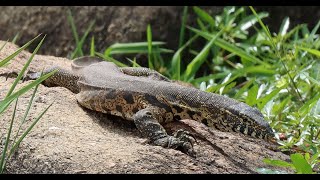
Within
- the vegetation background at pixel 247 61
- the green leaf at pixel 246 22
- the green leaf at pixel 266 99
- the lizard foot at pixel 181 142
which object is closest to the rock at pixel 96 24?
the vegetation background at pixel 247 61

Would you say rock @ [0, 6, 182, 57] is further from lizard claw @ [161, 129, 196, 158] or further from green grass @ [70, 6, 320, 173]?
lizard claw @ [161, 129, 196, 158]

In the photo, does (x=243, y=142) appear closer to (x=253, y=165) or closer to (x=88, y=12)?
(x=253, y=165)

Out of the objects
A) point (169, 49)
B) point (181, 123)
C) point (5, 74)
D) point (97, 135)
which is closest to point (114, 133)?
point (97, 135)

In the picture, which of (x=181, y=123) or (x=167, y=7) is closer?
(x=181, y=123)

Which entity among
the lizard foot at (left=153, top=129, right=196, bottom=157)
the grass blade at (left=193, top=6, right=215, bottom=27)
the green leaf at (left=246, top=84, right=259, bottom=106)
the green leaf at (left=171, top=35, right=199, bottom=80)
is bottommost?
the green leaf at (left=171, top=35, right=199, bottom=80)

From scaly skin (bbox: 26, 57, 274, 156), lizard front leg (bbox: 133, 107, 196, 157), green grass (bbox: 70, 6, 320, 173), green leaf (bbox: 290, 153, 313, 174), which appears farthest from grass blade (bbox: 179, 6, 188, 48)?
green leaf (bbox: 290, 153, 313, 174)
